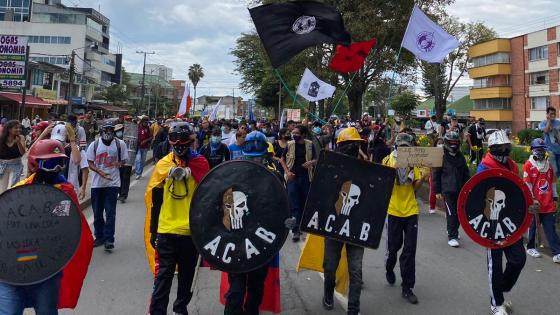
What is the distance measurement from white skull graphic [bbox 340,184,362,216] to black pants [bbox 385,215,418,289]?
119 cm

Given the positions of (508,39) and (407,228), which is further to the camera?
(508,39)

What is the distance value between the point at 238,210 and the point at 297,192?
471cm

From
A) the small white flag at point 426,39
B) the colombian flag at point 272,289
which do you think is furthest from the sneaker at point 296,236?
the small white flag at point 426,39

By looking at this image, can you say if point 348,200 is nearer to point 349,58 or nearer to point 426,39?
point 426,39

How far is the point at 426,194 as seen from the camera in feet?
38.9

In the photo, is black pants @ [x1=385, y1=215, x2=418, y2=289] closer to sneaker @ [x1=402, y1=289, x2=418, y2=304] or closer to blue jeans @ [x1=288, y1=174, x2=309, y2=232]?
sneaker @ [x1=402, y1=289, x2=418, y2=304]

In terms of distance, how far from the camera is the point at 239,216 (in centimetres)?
333

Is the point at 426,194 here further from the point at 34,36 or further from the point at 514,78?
the point at 34,36

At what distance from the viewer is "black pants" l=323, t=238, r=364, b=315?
163 inches

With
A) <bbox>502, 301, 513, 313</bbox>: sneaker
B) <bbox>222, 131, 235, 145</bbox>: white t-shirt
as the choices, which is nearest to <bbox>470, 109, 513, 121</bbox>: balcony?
<bbox>222, 131, 235, 145</bbox>: white t-shirt

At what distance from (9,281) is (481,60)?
64462 millimetres

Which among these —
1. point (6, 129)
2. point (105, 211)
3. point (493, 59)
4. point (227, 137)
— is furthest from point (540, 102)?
point (6, 129)

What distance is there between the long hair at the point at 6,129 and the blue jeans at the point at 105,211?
7.94 feet

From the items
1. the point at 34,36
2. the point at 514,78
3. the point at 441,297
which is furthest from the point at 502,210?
the point at 34,36
